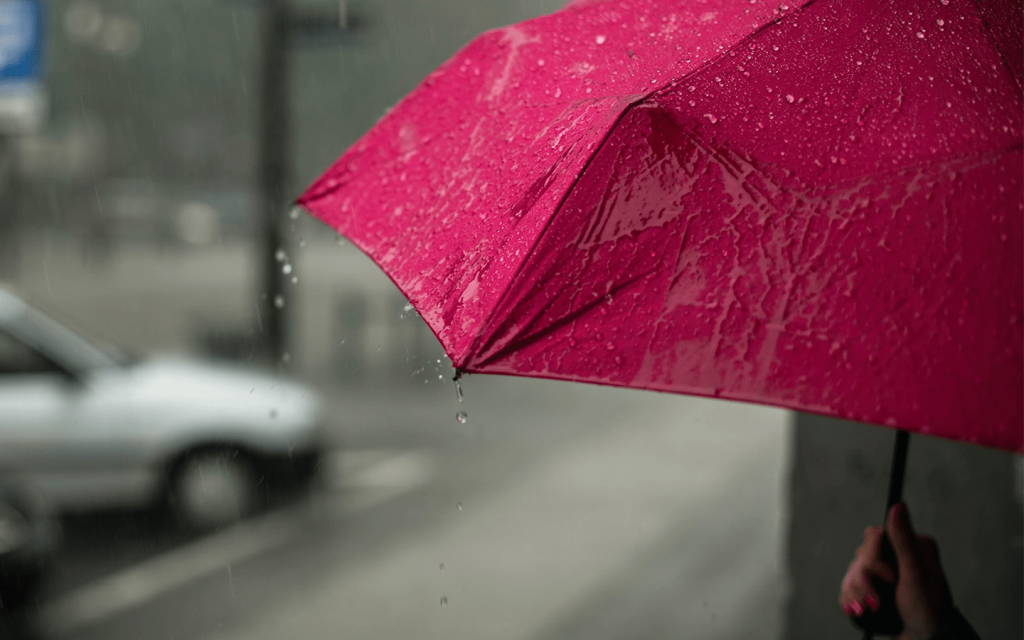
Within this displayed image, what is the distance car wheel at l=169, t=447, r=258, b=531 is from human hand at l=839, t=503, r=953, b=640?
482 centimetres

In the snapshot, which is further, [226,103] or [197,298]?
[226,103]

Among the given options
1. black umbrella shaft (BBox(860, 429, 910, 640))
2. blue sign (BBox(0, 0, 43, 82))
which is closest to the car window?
blue sign (BBox(0, 0, 43, 82))

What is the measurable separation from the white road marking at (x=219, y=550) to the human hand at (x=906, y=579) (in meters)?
4.03

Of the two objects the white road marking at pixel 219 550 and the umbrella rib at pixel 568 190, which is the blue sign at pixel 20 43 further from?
the umbrella rib at pixel 568 190

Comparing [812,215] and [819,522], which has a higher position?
[812,215]

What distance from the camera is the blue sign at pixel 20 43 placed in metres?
A: 6.59

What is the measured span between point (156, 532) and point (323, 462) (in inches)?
58.2

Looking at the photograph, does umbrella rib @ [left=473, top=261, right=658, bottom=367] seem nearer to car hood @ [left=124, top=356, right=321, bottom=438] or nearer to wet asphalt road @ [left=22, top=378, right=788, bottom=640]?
wet asphalt road @ [left=22, top=378, right=788, bottom=640]

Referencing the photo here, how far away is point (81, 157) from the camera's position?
96.5 feet

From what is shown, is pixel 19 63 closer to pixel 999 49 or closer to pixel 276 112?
pixel 276 112

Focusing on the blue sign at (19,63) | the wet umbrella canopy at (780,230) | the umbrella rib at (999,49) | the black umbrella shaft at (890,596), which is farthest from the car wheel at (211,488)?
the umbrella rib at (999,49)

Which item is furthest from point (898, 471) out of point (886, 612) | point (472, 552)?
point (472, 552)

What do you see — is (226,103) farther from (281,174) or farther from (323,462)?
(323,462)

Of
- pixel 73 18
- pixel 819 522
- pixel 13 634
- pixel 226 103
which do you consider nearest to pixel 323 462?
pixel 13 634
